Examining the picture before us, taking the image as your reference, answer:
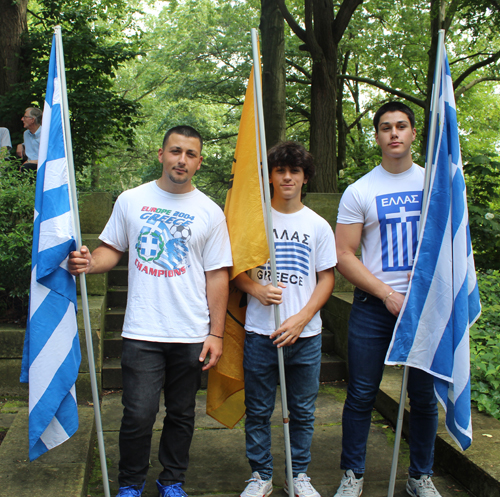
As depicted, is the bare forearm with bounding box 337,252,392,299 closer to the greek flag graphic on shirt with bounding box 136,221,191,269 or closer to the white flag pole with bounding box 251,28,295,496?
the white flag pole with bounding box 251,28,295,496

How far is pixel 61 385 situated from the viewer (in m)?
2.68

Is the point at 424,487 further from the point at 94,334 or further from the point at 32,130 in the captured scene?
the point at 32,130

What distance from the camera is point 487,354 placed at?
4.14 m

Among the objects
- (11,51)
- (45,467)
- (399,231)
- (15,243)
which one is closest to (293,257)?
(399,231)

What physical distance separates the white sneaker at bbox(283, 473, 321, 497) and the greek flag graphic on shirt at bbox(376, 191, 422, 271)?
1.28m

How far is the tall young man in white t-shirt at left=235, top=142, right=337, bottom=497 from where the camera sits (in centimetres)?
292

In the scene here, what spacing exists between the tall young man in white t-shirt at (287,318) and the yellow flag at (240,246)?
0.44 ft

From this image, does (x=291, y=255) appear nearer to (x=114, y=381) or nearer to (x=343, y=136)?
(x=114, y=381)

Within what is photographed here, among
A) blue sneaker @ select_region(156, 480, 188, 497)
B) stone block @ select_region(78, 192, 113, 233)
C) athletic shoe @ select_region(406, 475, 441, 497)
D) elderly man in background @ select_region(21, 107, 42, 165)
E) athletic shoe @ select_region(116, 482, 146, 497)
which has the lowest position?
athletic shoe @ select_region(406, 475, 441, 497)

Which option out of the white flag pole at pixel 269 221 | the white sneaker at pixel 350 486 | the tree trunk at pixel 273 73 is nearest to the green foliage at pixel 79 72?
the tree trunk at pixel 273 73

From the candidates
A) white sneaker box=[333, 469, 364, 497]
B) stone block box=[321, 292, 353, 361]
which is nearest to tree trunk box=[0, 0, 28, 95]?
stone block box=[321, 292, 353, 361]

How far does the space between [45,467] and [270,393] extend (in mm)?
1327

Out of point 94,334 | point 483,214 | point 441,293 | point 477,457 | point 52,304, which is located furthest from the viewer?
point 483,214

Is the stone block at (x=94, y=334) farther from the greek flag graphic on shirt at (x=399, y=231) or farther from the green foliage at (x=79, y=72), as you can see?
the green foliage at (x=79, y=72)
